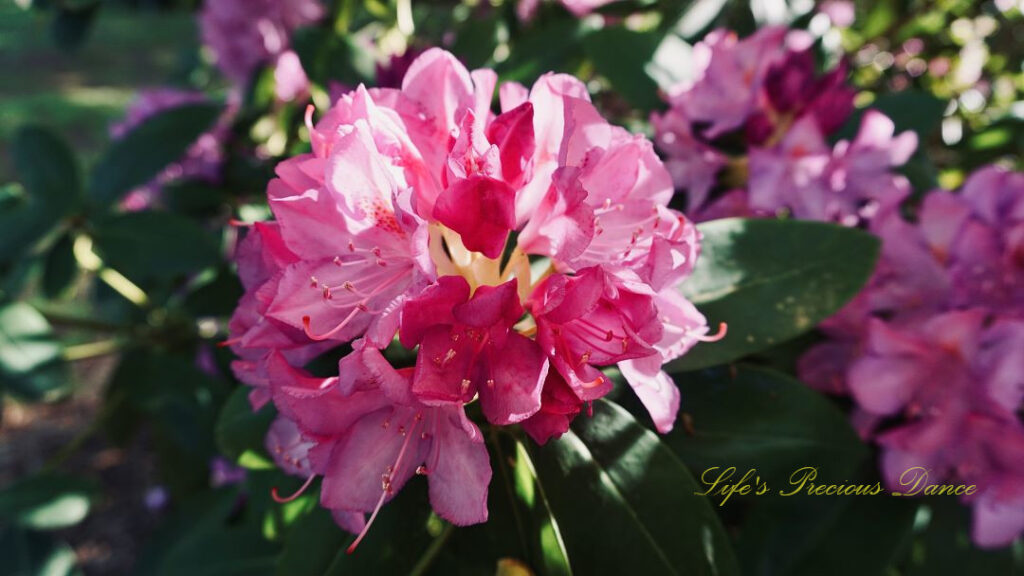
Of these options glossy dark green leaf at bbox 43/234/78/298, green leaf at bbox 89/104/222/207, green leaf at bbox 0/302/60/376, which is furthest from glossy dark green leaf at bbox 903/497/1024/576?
glossy dark green leaf at bbox 43/234/78/298

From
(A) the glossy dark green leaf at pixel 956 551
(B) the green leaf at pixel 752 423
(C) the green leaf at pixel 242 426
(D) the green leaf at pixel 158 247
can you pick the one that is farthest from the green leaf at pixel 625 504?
(D) the green leaf at pixel 158 247

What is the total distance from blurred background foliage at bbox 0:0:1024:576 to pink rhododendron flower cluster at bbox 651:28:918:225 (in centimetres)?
16

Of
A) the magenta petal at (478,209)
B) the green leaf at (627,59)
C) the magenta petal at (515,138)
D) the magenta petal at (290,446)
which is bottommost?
the magenta petal at (290,446)

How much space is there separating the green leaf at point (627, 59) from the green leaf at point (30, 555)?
163 cm

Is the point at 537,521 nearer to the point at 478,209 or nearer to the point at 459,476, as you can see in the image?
the point at 459,476

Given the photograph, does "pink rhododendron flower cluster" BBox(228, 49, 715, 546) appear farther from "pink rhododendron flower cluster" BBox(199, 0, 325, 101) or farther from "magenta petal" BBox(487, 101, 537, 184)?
"pink rhododendron flower cluster" BBox(199, 0, 325, 101)

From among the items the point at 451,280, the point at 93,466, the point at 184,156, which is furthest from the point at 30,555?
the point at 93,466

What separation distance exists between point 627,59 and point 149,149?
934 millimetres

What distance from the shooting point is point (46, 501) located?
1.64 meters

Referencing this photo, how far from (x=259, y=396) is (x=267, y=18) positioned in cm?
143

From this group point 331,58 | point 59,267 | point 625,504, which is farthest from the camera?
point 59,267

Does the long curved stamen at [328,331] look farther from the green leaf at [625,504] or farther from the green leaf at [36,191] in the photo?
the green leaf at [36,191]

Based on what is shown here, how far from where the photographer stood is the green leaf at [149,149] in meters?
1.39

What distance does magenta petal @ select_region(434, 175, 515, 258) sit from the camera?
0.53 meters
